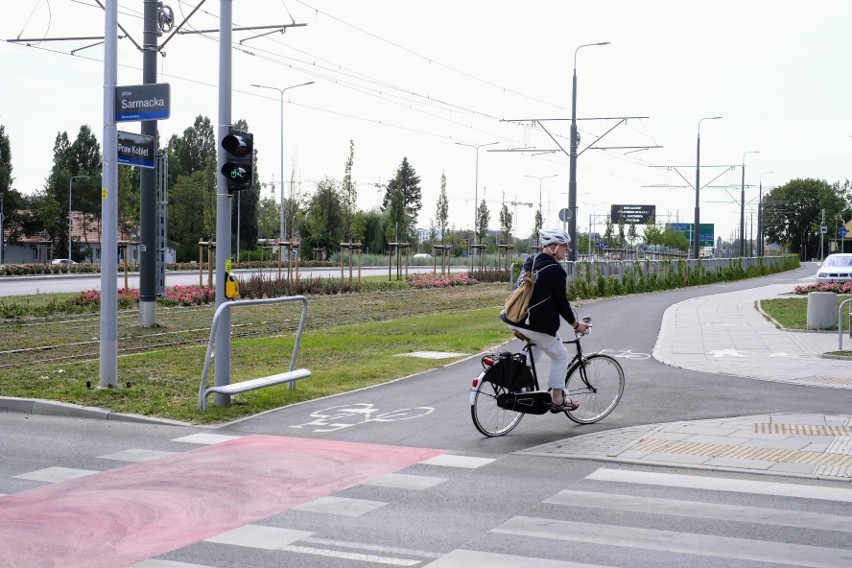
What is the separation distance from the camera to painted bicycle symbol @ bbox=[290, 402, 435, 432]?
982 centimetres

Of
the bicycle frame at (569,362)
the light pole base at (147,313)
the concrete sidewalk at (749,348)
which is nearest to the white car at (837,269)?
the concrete sidewalk at (749,348)

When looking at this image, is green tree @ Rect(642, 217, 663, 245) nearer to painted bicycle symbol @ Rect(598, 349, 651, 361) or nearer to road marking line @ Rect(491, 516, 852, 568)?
painted bicycle symbol @ Rect(598, 349, 651, 361)

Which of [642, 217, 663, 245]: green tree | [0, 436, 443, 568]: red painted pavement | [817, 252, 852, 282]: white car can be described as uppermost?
[642, 217, 663, 245]: green tree

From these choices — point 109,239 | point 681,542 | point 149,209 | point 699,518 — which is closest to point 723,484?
point 699,518

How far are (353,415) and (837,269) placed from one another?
110 ft

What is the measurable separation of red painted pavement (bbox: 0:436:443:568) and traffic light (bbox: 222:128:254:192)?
9.72 ft

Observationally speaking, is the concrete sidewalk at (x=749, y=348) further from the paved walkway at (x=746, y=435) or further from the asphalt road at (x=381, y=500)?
the asphalt road at (x=381, y=500)

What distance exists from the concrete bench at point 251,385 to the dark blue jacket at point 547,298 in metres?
3.30

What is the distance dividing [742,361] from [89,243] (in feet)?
248

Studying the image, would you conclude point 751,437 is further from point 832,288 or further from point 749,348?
point 832,288

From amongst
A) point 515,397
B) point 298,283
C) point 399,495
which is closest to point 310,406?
point 515,397

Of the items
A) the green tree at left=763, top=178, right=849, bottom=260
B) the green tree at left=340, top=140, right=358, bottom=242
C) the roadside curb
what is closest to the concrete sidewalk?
the roadside curb

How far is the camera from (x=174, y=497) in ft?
22.9

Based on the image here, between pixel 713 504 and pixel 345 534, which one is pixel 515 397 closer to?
pixel 713 504
